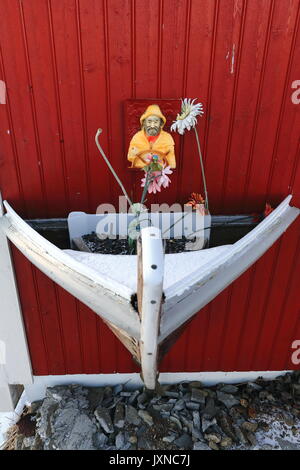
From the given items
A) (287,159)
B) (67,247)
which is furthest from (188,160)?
(67,247)

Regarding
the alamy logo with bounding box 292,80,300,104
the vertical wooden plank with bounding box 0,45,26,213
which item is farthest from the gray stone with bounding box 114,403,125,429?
the alamy logo with bounding box 292,80,300,104

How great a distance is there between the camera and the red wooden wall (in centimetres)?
147

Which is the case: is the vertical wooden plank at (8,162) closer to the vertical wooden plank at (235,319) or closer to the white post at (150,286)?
the white post at (150,286)

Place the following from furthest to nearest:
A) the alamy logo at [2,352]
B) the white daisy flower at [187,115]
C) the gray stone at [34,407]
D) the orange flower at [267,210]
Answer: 1. the gray stone at [34,407]
2. the alamy logo at [2,352]
3. the orange flower at [267,210]
4. the white daisy flower at [187,115]

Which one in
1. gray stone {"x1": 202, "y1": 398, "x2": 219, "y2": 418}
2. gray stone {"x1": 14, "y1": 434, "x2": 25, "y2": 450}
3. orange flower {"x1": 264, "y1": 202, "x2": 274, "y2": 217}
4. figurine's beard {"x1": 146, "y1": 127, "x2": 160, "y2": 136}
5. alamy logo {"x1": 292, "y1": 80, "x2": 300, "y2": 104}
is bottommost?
gray stone {"x1": 14, "y1": 434, "x2": 25, "y2": 450}

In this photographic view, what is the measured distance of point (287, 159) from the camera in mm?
1804

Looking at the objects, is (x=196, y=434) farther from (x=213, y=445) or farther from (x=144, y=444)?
(x=144, y=444)

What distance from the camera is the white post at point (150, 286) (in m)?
1.01

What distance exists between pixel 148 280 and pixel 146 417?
176 cm

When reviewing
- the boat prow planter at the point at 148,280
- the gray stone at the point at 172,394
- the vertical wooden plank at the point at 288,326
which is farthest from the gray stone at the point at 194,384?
the boat prow planter at the point at 148,280

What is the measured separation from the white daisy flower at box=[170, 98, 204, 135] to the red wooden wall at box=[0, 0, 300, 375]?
0.18 ft

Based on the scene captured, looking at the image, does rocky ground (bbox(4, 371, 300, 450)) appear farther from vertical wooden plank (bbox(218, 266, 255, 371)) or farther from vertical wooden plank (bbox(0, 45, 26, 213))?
vertical wooden plank (bbox(0, 45, 26, 213))
